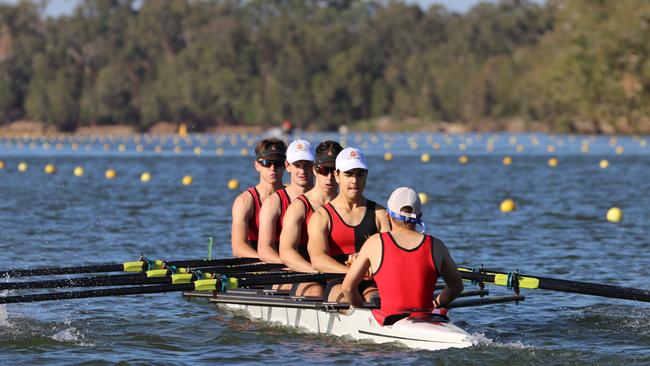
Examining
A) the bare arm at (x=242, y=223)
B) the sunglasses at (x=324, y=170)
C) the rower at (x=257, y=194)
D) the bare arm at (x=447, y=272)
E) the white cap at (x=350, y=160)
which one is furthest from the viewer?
the bare arm at (x=242, y=223)

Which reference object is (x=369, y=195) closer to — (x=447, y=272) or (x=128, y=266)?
(x=128, y=266)

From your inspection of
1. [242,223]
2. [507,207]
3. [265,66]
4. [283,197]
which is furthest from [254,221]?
[265,66]

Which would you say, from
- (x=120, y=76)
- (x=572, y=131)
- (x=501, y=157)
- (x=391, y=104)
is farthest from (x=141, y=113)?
(x=501, y=157)

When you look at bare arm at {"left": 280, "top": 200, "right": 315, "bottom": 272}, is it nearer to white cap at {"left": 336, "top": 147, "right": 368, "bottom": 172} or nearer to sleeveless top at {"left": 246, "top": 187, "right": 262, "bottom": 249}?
white cap at {"left": 336, "top": 147, "right": 368, "bottom": 172}

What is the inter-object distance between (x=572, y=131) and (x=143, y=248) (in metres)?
71.8

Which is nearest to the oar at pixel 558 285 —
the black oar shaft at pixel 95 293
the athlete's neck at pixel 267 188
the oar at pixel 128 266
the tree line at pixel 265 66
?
the athlete's neck at pixel 267 188

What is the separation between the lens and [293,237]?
12297 millimetres

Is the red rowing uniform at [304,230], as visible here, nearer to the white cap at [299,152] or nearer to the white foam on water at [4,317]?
the white cap at [299,152]

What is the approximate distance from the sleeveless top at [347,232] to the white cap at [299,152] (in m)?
1.07

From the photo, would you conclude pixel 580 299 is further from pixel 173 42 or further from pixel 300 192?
pixel 173 42

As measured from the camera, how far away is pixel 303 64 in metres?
130

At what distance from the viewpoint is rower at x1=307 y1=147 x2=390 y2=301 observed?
455 inches

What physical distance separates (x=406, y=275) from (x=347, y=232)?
150 cm

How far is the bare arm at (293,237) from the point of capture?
12164 millimetres
